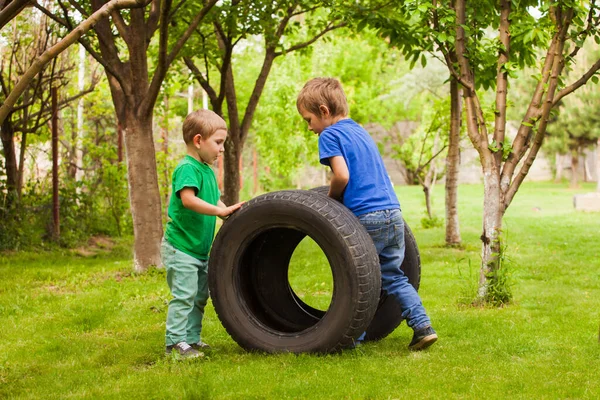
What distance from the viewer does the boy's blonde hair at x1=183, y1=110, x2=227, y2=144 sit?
5395 mm

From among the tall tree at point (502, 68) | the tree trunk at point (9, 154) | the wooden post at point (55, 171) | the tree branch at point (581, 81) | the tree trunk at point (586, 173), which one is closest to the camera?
the tree branch at point (581, 81)

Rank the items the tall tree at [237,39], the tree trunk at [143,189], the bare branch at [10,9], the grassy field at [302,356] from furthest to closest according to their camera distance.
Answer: the tall tree at [237,39] → the tree trunk at [143,189] → the grassy field at [302,356] → the bare branch at [10,9]

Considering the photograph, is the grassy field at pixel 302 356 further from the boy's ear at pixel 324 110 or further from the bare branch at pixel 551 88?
the boy's ear at pixel 324 110

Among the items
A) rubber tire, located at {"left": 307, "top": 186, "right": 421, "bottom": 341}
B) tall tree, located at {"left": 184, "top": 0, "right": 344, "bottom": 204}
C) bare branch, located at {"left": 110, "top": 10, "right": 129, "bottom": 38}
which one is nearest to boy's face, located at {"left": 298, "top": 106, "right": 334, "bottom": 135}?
rubber tire, located at {"left": 307, "top": 186, "right": 421, "bottom": 341}

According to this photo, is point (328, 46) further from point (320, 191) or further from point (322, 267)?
point (320, 191)

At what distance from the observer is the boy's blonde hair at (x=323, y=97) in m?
5.35

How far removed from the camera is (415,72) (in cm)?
3397

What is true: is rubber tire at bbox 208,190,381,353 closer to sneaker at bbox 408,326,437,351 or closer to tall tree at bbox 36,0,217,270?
sneaker at bbox 408,326,437,351

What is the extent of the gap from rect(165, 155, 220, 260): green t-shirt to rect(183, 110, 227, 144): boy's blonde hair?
17 cm

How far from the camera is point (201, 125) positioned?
213 inches

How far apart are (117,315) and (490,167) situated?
3.66m

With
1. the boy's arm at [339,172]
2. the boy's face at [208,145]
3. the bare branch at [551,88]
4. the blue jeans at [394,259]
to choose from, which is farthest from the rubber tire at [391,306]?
the bare branch at [551,88]

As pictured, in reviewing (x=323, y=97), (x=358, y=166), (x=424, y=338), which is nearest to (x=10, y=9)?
(x=323, y=97)

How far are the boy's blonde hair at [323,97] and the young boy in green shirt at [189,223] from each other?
2.00 feet
